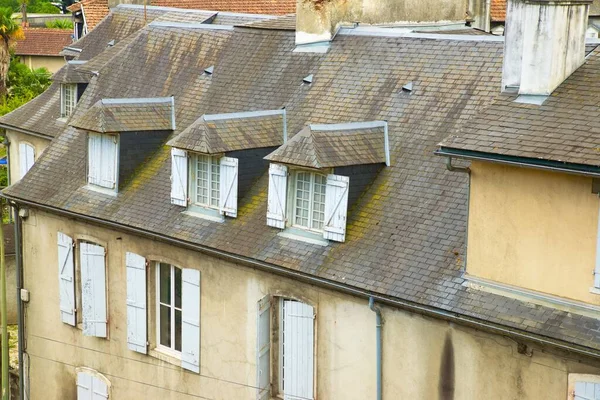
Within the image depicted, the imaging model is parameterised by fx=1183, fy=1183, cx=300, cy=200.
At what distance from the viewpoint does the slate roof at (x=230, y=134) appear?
1942 cm

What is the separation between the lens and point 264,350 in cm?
1908

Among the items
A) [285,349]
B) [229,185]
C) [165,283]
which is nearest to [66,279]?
[165,283]

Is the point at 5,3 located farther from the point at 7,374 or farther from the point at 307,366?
the point at 307,366

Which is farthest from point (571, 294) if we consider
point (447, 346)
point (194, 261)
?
point (194, 261)

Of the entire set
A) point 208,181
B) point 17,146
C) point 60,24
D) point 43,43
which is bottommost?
point 60,24

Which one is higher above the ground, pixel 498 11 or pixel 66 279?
pixel 498 11

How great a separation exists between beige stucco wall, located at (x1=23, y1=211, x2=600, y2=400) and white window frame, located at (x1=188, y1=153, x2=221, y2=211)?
2.95 ft

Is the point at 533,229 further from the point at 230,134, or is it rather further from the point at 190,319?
the point at 190,319

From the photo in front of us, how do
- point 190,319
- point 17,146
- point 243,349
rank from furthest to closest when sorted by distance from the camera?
point 17,146
point 190,319
point 243,349

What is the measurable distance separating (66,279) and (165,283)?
8.93ft

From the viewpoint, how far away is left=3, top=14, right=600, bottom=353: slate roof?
1645 cm

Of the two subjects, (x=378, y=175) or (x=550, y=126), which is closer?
(x=550, y=126)

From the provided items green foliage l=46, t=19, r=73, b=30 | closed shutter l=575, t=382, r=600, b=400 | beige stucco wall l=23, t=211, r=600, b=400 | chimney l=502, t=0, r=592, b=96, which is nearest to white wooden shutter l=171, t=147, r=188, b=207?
beige stucco wall l=23, t=211, r=600, b=400

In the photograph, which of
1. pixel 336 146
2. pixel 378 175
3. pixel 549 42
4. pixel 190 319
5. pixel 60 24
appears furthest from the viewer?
pixel 60 24
